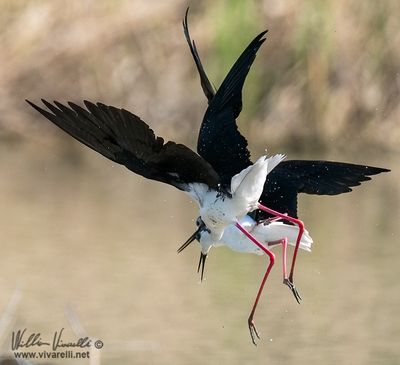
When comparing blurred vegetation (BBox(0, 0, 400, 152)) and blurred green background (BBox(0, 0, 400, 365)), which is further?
blurred vegetation (BBox(0, 0, 400, 152))

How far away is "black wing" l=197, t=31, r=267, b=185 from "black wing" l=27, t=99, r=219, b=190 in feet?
1.73

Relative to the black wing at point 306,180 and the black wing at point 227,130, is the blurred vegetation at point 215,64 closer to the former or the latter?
the black wing at point 306,180

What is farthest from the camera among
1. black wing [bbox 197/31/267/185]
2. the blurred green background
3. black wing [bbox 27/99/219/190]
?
the blurred green background

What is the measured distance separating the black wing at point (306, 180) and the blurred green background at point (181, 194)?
83cm

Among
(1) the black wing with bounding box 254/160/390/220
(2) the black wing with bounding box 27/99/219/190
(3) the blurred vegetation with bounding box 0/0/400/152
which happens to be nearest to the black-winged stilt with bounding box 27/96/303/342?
(2) the black wing with bounding box 27/99/219/190

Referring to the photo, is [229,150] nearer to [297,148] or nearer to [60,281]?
[60,281]

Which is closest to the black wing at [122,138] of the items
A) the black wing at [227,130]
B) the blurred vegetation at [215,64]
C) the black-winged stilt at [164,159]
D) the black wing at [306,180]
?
the black-winged stilt at [164,159]

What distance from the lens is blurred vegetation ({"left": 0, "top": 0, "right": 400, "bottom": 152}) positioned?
36.8 feet

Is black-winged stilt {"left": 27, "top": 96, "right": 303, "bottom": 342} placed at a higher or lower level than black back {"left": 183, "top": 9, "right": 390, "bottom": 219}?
lower

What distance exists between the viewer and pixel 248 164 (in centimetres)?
557

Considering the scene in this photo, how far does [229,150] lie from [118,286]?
6.90 feet

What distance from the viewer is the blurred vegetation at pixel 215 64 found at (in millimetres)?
11227

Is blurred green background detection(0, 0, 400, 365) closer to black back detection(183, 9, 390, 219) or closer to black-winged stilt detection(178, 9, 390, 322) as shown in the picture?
black-winged stilt detection(178, 9, 390, 322)

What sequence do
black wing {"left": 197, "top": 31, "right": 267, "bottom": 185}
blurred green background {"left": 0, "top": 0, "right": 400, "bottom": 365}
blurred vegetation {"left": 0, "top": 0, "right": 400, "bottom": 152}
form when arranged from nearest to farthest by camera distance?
black wing {"left": 197, "top": 31, "right": 267, "bottom": 185} < blurred green background {"left": 0, "top": 0, "right": 400, "bottom": 365} < blurred vegetation {"left": 0, "top": 0, "right": 400, "bottom": 152}
